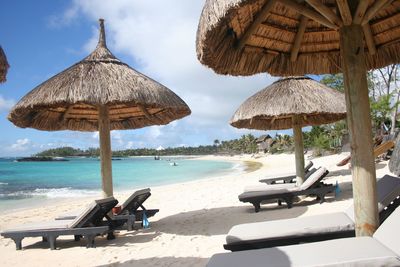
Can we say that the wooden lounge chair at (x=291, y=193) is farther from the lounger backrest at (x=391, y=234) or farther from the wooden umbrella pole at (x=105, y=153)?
the lounger backrest at (x=391, y=234)

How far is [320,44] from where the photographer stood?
4023mm

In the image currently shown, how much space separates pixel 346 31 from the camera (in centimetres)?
269

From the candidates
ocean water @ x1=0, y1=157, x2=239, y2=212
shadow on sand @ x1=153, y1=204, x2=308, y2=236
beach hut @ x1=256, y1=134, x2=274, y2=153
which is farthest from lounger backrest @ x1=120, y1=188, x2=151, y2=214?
beach hut @ x1=256, y1=134, x2=274, y2=153

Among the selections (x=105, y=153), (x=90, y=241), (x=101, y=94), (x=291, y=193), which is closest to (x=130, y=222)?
(x=90, y=241)

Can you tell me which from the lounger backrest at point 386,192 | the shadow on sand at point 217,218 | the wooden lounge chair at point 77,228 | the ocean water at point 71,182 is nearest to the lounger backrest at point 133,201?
the shadow on sand at point 217,218

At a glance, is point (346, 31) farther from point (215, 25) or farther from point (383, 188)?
point (383, 188)

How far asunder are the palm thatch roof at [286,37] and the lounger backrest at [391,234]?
1.51 metres

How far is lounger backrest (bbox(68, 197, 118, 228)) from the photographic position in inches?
→ 196

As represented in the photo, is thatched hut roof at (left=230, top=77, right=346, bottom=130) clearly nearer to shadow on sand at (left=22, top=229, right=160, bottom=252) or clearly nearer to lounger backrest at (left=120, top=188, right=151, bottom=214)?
lounger backrest at (left=120, top=188, right=151, bottom=214)

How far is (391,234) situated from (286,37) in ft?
7.36

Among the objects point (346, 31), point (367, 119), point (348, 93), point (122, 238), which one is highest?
point (346, 31)

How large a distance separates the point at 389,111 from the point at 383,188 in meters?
16.7

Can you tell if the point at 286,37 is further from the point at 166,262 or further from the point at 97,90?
the point at 166,262

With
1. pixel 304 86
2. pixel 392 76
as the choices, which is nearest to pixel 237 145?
pixel 392 76
